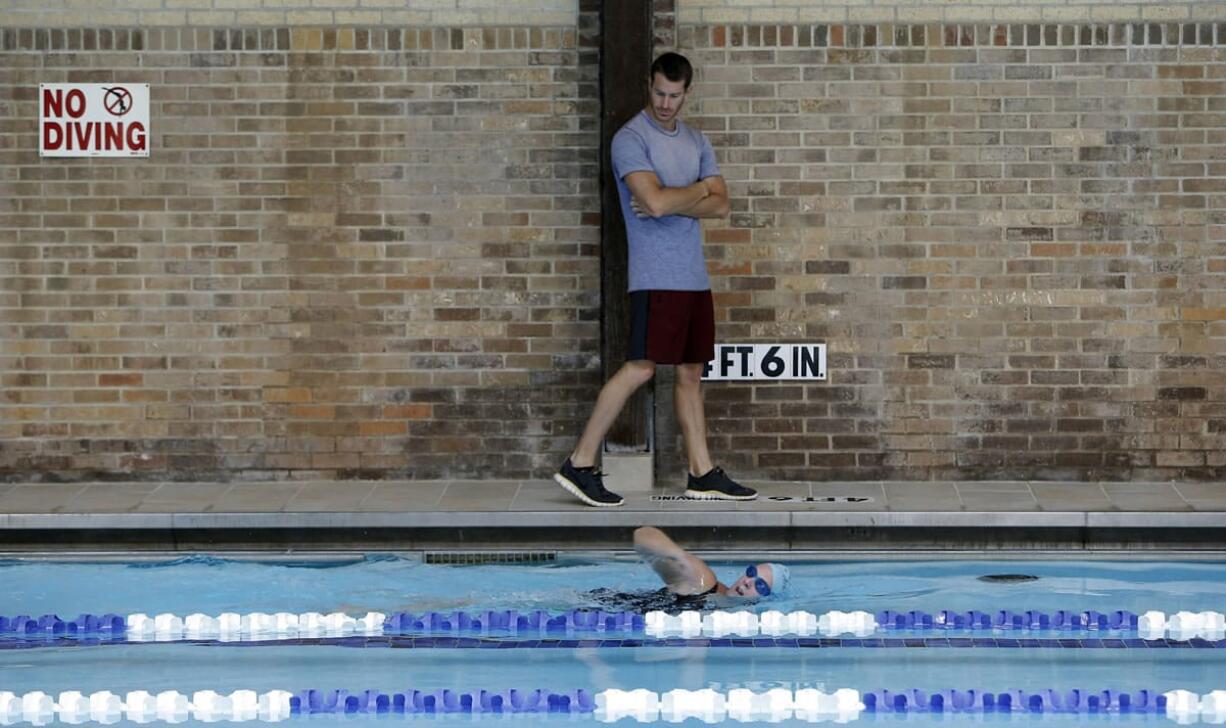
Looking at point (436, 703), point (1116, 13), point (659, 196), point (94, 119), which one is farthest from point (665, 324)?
point (436, 703)

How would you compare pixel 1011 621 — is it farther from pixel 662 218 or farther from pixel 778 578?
pixel 662 218

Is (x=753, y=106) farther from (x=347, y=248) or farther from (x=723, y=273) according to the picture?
(x=347, y=248)

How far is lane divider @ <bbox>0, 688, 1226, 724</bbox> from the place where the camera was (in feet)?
19.3

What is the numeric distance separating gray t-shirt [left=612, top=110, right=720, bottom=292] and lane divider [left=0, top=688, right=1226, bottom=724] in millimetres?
3070

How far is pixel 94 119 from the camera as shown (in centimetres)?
959

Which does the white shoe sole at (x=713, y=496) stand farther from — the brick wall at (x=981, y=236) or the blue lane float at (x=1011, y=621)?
the blue lane float at (x=1011, y=621)

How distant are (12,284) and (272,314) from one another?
1.26m

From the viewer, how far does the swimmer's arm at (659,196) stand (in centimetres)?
862

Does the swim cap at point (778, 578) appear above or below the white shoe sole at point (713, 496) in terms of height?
below

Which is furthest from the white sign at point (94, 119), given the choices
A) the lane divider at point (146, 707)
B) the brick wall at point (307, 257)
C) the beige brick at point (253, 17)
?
the lane divider at point (146, 707)

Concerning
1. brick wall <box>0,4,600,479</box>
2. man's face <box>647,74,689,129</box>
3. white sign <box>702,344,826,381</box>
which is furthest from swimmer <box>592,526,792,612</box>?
brick wall <box>0,4,600,479</box>

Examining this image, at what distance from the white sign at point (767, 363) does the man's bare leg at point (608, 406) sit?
814 mm

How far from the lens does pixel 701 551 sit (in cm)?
834

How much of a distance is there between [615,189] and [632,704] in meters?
3.84
